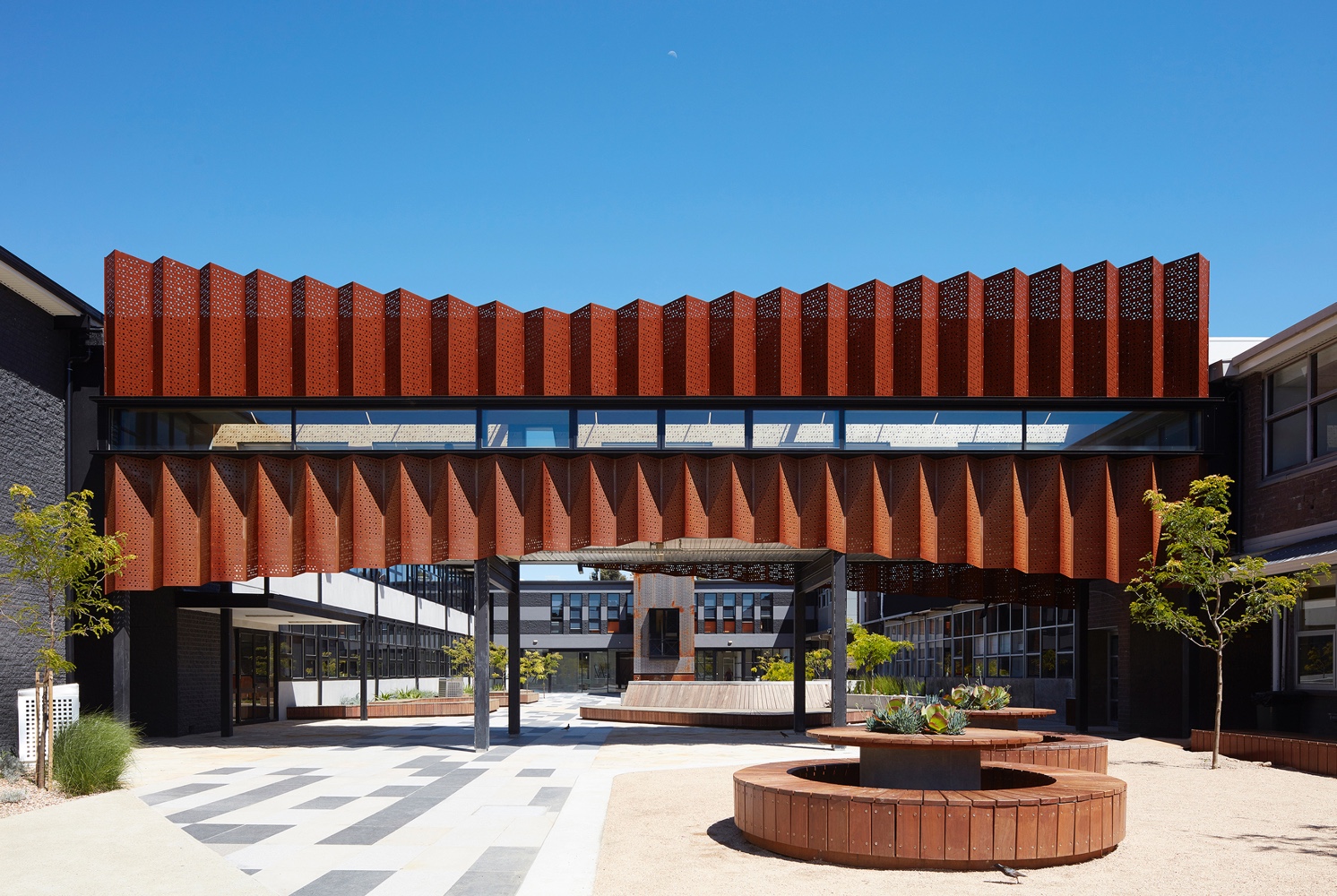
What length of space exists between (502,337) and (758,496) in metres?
6.20

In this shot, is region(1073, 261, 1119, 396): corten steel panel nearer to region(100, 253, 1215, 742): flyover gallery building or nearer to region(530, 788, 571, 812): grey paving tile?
region(100, 253, 1215, 742): flyover gallery building

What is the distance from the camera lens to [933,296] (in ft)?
77.8

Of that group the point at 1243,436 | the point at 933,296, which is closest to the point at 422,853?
the point at 933,296

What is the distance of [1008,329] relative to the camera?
78.0 feet

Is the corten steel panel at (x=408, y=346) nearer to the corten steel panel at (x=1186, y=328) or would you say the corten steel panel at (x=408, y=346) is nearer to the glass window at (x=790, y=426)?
the glass window at (x=790, y=426)

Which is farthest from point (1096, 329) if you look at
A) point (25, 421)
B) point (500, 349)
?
point (25, 421)

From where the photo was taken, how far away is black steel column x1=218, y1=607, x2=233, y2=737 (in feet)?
92.5

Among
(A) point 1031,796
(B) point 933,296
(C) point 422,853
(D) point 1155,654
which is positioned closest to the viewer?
(A) point 1031,796

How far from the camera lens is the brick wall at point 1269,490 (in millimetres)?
21188

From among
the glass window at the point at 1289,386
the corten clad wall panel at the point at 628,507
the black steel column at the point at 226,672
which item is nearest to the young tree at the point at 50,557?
the corten clad wall panel at the point at 628,507

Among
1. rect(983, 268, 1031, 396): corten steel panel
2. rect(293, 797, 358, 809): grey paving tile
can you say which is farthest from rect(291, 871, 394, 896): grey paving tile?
rect(983, 268, 1031, 396): corten steel panel

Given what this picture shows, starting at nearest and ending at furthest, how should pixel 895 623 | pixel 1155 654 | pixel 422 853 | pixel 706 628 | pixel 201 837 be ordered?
pixel 422 853
pixel 201 837
pixel 1155 654
pixel 895 623
pixel 706 628

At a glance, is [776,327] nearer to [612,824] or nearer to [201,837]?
[612,824]

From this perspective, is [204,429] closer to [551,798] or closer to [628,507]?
[628,507]
